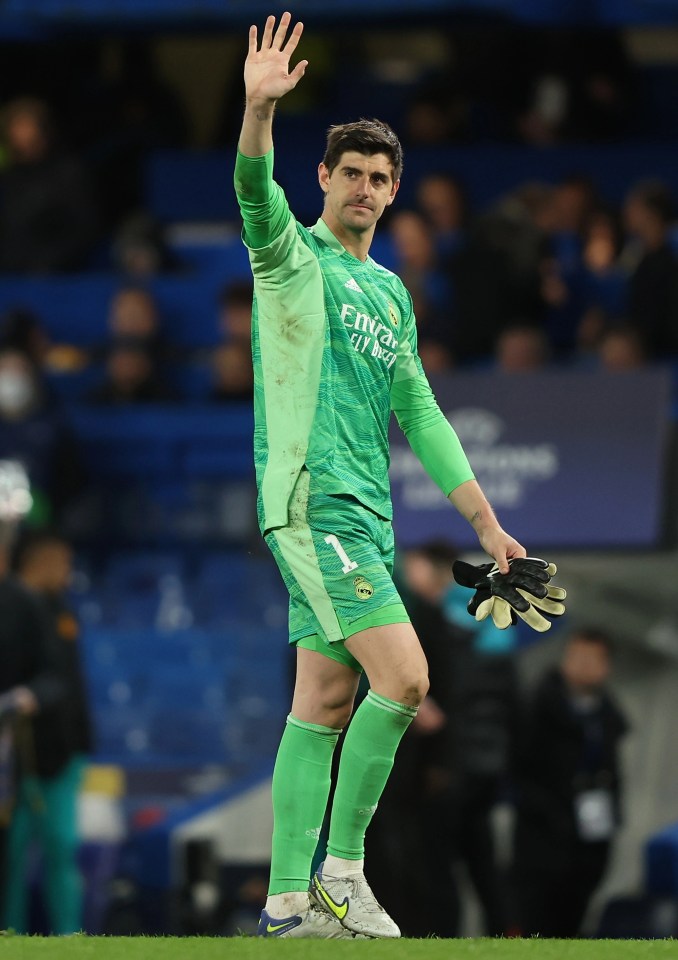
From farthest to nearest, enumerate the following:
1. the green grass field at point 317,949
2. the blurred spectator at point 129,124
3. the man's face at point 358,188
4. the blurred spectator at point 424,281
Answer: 1. the blurred spectator at point 129,124
2. the blurred spectator at point 424,281
3. the man's face at point 358,188
4. the green grass field at point 317,949

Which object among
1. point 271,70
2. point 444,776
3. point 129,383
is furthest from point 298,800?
point 129,383

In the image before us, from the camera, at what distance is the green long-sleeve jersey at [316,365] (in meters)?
4.93

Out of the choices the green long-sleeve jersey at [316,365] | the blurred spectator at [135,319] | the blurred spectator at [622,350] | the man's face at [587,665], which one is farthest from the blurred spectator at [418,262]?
the green long-sleeve jersey at [316,365]

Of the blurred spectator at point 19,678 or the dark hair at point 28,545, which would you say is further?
the dark hair at point 28,545

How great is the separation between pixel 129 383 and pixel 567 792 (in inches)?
161

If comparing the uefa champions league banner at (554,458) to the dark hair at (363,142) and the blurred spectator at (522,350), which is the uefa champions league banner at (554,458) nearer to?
the blurred spectator at (522,350)

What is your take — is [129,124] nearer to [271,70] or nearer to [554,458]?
[554,458]

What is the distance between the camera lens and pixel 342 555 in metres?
4.91

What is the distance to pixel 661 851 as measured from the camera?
29.6 feet

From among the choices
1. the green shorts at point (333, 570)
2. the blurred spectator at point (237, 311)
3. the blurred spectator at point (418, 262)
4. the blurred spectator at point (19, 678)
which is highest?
the blurred spectator at point (418, 262)

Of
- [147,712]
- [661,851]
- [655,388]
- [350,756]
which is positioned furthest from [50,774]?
[350,756]

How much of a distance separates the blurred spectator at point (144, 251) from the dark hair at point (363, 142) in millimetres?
7626

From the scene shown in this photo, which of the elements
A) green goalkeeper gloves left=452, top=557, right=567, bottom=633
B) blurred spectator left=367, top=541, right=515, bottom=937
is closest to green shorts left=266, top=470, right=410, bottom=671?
green goalkeeper gloves left=452, top=557, right=567, bottom=633

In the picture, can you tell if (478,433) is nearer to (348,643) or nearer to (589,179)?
(589,179)
